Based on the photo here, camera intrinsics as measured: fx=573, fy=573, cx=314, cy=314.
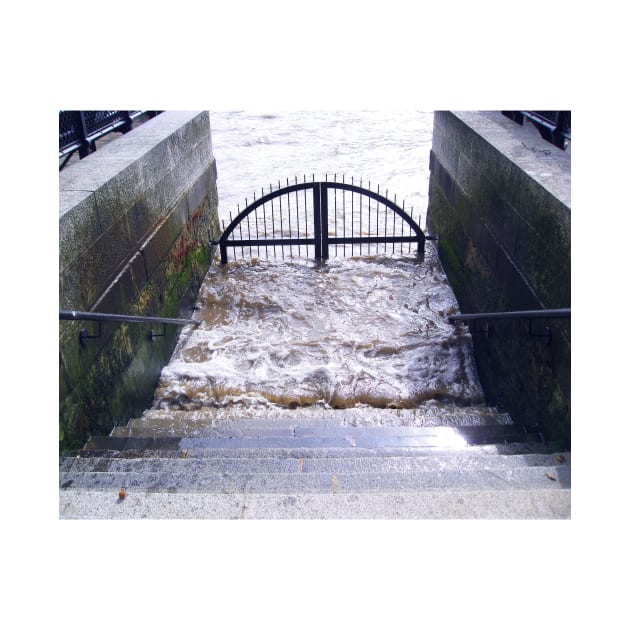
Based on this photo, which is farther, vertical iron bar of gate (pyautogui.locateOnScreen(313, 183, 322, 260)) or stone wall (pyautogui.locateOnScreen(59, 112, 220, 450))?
vertical iron bar of gate (pyautogui.locateOnScreen(313, 183, 322, 260))

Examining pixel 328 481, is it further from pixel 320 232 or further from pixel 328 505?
pixel 320 232

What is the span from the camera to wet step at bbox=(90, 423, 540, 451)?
13.5 ft

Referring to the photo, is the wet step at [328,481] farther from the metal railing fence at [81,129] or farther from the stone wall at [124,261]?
the metal railing fence at [81,129]

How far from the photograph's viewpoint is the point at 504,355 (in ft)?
17.6

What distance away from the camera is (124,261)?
5.32 m

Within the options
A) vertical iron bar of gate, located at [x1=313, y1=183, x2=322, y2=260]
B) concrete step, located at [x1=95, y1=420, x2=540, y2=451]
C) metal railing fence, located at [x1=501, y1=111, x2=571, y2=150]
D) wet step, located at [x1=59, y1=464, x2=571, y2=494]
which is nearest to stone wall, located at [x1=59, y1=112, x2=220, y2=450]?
concrete step, located at [x1=95, y1=420, x2=540, y2=451]

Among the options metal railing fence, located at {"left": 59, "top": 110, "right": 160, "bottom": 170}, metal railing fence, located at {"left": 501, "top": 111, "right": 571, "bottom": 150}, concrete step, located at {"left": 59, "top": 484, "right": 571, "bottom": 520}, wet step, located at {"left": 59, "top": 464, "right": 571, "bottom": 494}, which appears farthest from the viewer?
metal railing fence, located at {"left": 59, "top": 110, "right": 160, "bottom": 170}

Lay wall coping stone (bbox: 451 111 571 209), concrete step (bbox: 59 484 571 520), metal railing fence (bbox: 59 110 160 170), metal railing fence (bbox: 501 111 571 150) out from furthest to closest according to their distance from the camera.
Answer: metal railing fence (bbox: 59 110 160 170)
metal railing fence (bbox: 501 111 571 150)
wall coping stone (bbox: 451 111 571 209)
concrete step (bbox: 59 484 571 520)

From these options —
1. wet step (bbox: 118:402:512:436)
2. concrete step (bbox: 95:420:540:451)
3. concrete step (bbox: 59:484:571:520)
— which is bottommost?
wet step (bbox: 118:402:512:436)

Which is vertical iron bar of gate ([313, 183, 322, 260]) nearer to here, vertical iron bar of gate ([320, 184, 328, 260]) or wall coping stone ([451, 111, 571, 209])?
vertical iron bar of gate ([320, 184, 328, 260])

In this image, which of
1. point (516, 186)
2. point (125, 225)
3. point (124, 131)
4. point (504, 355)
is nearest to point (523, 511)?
point (504, 355)

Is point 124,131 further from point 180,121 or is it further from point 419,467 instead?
point 419,467

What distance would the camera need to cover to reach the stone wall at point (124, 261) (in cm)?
411

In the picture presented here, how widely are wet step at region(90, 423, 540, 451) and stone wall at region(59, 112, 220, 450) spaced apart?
1.51ft
